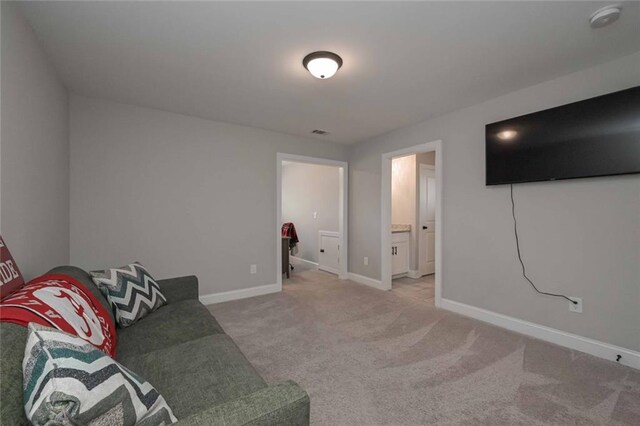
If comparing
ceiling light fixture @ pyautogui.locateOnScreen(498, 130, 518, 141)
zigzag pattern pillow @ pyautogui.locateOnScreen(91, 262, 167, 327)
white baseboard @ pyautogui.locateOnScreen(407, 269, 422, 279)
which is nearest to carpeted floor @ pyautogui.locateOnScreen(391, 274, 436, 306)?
white baseboard @ pyautogui.locateOnScreen(407, 269, 422, 279)

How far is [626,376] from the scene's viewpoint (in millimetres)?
1936

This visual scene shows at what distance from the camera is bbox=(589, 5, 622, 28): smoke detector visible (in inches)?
63.7

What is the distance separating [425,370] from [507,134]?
7.63 feet

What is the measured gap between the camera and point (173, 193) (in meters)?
3.26

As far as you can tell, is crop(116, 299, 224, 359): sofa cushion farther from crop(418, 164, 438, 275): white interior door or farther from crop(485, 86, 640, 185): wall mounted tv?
crop(418, 164, 438, 275): white interior door

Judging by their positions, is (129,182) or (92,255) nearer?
(92,255)

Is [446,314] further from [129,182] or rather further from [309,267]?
[129,182]

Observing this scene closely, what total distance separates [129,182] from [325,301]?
8.92 ft

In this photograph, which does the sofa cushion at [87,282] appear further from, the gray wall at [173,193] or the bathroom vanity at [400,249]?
the bathroom vanity at [400,249]

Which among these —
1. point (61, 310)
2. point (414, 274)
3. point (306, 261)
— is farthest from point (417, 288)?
point (61, 310)

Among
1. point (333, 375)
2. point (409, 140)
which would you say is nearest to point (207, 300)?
point (333, 375)

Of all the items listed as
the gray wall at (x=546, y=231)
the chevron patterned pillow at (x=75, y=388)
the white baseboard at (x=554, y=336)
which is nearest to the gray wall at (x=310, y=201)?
the gray wall at (x=546, y=231)

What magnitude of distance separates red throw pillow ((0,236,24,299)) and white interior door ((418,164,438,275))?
492 cm

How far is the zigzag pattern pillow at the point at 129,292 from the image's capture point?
1745mm
